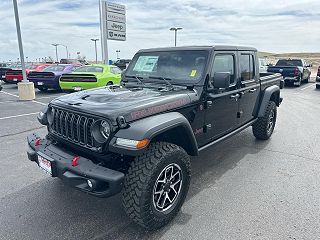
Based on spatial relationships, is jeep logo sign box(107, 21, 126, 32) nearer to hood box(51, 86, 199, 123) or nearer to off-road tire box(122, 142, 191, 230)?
hood box(51, 86, 199, 123)

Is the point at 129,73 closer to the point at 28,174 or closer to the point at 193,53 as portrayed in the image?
the point at 193,53

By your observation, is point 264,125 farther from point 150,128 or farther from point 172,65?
point 150,128

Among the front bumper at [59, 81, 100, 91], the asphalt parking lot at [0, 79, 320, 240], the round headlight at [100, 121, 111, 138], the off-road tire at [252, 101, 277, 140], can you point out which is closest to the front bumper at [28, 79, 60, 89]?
the front bumper at [59, 81, 100, 91]

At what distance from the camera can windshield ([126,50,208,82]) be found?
359cm

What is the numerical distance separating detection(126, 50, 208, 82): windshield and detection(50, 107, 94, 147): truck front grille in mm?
1452

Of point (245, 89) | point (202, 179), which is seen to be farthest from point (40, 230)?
point (245, 89)

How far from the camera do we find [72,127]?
286 cm

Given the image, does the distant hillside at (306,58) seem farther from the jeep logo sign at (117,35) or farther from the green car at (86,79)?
the green car at (86,79)

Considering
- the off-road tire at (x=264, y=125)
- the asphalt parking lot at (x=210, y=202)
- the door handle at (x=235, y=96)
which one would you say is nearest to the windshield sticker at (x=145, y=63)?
the door handle at (x=235, y=96)

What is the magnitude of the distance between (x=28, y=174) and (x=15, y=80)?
14.4m

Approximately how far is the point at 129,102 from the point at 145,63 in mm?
1562

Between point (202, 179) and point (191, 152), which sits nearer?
point (191, 152)

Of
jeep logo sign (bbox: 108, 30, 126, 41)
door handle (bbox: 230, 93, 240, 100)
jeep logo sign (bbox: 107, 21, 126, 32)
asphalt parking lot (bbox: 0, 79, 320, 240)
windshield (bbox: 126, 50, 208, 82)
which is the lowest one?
asphalt parking lot (bbox: 0, 79, 320, 240)

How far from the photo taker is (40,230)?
8.89 feet
